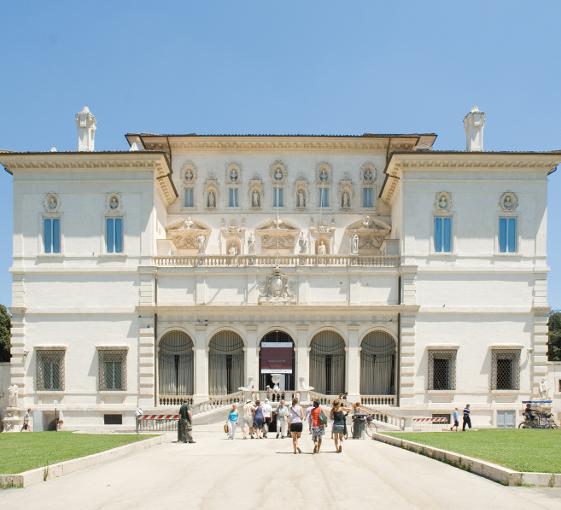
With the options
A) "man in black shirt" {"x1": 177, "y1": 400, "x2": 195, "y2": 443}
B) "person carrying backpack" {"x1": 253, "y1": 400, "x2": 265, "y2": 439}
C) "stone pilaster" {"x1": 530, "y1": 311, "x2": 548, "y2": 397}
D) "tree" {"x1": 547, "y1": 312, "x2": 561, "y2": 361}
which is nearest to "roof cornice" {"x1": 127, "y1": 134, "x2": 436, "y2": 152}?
"stone pilaster" {"x1": 530, "y1": 311, "x2": 548, "y2": 397}

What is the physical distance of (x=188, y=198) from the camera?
54.6m

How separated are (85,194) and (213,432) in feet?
57.4

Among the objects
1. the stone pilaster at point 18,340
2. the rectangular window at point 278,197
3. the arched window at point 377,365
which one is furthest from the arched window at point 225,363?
the stone pilaster at point 18,340

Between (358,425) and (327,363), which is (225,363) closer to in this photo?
(327,363)

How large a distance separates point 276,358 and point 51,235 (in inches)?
618

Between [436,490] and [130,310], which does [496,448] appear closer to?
[436,490]

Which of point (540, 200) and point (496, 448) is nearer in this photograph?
point (496, 448)

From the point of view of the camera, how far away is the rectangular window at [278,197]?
54344 millimetres

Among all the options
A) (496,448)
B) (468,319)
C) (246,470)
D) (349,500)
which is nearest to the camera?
(349,500)

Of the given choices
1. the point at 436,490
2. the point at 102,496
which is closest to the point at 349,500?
the point at 436,490

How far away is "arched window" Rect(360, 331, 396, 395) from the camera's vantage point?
48.2m

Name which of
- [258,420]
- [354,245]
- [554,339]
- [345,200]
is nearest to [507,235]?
[354,245]

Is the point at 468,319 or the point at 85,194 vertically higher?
the point at 85,194

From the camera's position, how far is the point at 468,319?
47.1m
